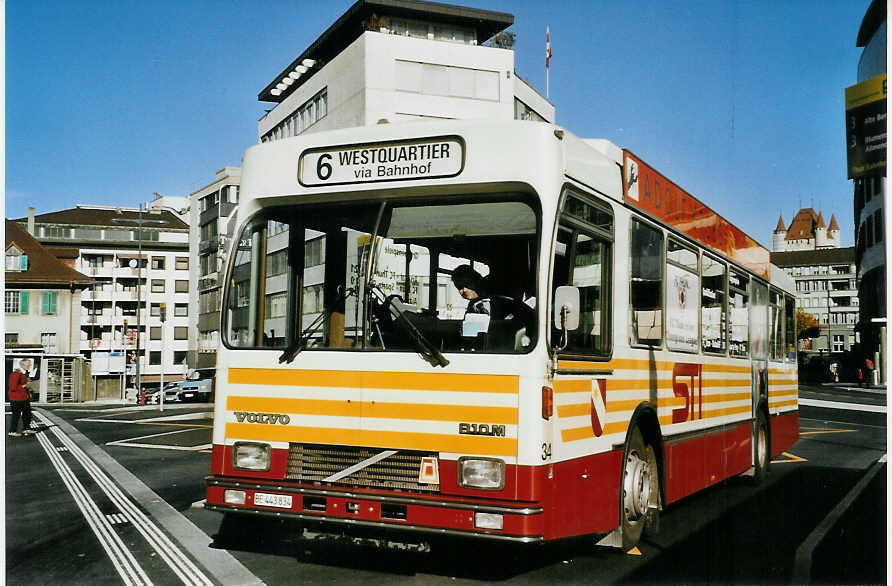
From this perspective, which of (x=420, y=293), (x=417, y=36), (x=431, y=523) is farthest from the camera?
(x=417, y=36)

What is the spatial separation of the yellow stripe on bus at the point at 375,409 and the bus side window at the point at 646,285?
1.94 m

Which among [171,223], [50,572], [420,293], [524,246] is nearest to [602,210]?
[524,246]

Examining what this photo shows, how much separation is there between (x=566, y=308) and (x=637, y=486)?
231cm

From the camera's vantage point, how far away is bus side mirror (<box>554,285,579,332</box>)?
6.11 metres

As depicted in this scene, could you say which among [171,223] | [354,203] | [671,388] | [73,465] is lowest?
[73,465]

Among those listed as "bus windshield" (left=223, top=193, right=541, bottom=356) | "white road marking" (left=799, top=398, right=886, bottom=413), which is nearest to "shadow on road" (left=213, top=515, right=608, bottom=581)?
"bus windshield" (left=223, top=193, right=541, bottom=356)

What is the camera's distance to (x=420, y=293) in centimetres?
664

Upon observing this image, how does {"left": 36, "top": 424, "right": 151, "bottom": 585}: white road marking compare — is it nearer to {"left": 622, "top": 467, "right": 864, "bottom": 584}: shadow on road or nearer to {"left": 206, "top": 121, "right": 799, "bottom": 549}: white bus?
{"left": 206, "top": 121, "right": 799, "bottom": 549}: white bus

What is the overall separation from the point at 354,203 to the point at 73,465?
9.94 m

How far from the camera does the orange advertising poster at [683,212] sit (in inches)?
316

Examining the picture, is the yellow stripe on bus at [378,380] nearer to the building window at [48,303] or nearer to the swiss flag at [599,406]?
the swiss flag at [599,406]

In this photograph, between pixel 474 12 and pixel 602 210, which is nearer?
pixel 602 210

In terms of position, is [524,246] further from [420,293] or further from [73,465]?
[73,465]

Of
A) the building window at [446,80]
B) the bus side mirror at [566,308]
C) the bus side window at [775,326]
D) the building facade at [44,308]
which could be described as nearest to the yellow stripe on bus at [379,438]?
the bus side mirror at [566,308]
